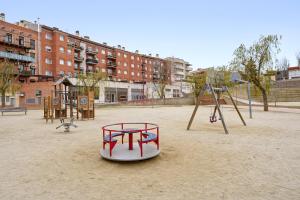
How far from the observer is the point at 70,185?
3869 millimetres

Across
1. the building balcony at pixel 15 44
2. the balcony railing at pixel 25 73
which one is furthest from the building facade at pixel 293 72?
the building balcony at pixel 15 44

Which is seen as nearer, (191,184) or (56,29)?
(191,184)

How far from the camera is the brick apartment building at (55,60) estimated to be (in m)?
38.9

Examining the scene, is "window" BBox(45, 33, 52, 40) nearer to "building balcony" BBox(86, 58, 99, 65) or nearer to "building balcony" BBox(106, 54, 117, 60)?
"building balcony" BBox(86, 58, 99, 65)

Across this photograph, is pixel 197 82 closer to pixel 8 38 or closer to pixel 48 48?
pixel 48 48

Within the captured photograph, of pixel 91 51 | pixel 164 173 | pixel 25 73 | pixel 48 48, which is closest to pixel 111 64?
pixel 91 51

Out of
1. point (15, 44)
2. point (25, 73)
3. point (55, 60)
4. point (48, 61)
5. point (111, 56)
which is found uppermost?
point (111, 56)

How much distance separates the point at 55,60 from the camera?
48.0m

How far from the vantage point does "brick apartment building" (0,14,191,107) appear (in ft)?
128

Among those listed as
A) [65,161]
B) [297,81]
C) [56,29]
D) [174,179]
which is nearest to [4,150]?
[65,161]

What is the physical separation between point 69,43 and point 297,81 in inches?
2217

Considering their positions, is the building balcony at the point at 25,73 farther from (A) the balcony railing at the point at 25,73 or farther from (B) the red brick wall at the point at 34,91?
(B) the red brick wall at the point at 34,91

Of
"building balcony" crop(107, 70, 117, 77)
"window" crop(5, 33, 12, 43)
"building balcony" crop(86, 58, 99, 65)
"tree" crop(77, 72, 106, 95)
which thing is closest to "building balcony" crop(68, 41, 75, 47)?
"building balcony" crop(86, 58, 99, 65)

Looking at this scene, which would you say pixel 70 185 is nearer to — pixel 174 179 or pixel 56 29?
pixel 174 179
